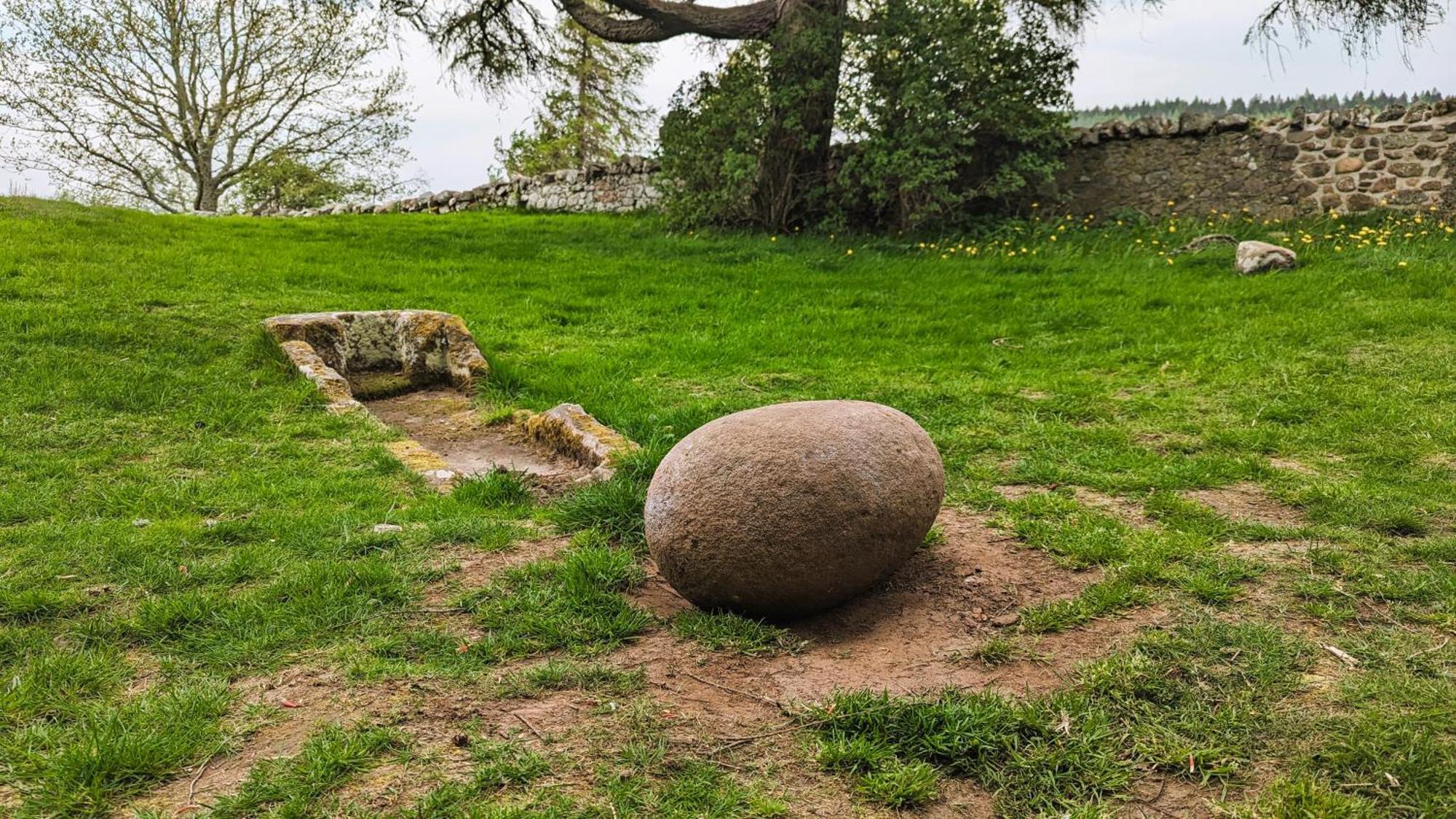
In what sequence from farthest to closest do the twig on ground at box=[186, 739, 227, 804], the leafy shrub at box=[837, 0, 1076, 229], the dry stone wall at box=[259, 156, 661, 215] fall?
the dry stone wall at box=[259, 156, 661, 215]
the leafy shrub at box=[837, 0, 1076, 229]
the twig on ground at box=[186, 739, 227, 804]

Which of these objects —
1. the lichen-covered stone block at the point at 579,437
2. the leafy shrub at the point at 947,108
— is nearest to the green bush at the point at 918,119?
the leafy shrub at the point at 947,108

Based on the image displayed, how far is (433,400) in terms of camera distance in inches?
318

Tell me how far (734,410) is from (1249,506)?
3.64m

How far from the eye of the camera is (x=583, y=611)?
12.4 ft

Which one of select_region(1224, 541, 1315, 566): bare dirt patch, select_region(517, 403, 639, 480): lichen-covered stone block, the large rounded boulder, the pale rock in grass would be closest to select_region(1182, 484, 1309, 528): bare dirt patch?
select_region(1224, 541, 1315, 566): bare dirt patch

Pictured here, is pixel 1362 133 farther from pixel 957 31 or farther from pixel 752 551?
pixel 752 551

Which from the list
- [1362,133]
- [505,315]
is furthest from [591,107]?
[1362,133]

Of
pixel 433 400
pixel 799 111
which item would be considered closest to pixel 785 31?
pixel 799 111

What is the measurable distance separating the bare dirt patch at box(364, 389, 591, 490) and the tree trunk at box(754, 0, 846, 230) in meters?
7.97

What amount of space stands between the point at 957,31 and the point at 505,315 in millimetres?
8121

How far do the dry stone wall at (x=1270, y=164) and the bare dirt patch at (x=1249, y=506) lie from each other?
10.2 meters

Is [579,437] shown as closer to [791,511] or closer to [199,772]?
[791,511]

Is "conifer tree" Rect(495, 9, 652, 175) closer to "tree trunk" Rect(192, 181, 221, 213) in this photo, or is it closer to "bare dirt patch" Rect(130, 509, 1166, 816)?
"tree trunk" Rect(192, 181, 221, 213)

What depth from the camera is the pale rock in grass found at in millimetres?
10305
